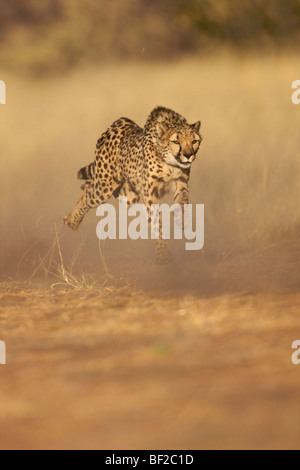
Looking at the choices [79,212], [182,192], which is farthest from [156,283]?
[79,212]

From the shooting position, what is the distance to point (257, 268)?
6977 millimetres

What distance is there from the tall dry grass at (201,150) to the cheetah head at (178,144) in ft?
3.26

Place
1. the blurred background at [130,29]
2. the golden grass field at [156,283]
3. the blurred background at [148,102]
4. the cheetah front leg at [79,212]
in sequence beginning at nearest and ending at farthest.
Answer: the golden grass field at [156,283], the cheetah front leg at [79,212], the blurred background at [148,102], the blurred background at [130,29]

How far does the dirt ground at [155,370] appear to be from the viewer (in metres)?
3.04

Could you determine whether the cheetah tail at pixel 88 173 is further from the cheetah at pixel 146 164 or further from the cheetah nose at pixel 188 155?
the cheetah nose at pixel 188 155

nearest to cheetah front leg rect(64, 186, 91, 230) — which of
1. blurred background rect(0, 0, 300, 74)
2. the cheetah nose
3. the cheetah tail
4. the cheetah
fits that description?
the cheetah

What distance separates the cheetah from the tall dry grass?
1.91ft

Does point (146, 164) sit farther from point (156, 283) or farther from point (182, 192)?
point (156, 283)

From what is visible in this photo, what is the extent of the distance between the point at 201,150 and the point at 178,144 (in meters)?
3.70

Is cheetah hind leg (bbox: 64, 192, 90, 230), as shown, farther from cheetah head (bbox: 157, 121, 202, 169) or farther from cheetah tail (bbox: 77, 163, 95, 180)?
cheetah head (bbox: 157, 121, 202, 169)

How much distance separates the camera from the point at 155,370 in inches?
148

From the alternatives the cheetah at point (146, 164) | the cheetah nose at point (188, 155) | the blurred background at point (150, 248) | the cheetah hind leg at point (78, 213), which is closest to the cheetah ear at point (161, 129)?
the cheetah at point (146, 164)

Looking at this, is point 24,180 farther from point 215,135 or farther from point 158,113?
point 158,113

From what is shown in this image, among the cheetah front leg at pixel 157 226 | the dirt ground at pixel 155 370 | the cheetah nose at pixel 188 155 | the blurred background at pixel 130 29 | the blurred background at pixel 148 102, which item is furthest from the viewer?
the blurred background at pixel 130 29
